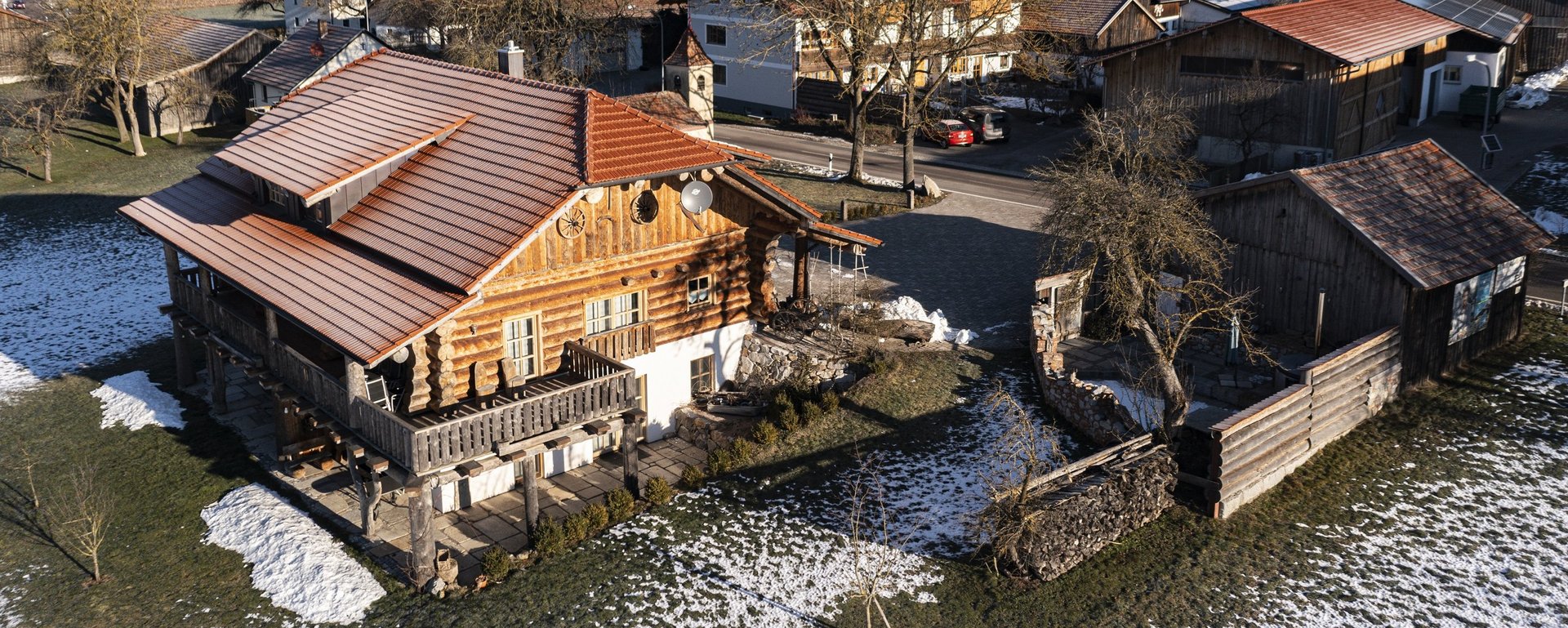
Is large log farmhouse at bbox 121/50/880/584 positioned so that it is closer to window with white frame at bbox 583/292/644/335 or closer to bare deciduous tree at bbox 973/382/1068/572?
window with white frame at bbox 583/292/644/335

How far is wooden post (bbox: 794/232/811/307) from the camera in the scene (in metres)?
28.4

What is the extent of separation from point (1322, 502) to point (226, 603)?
714 inches

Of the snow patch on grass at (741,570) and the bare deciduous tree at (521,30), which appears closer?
the snow patch on grass at (741,570)

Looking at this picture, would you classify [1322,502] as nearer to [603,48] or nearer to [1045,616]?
[1045,616]

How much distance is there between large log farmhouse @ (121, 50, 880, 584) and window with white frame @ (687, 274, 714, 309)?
0.22ft

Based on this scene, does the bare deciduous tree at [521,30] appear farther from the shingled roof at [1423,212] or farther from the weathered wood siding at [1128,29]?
→ the shingled roof at [1423,212]

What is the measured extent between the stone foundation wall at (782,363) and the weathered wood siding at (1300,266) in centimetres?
910

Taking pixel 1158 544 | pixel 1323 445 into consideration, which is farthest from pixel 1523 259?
pixel 1158 544

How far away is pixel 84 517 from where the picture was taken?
2256cm

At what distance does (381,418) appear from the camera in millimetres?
21078

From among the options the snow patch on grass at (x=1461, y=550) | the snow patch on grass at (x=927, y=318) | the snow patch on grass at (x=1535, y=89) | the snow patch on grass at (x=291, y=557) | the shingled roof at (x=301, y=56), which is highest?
the shingled roof at (x=301, y=56)

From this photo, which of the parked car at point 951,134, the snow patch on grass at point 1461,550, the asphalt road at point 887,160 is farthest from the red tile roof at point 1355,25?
the snow patch on grass at point 1461,550

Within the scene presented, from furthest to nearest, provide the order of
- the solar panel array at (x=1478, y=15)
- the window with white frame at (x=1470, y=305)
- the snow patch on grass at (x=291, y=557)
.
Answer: the solar panel array at (x=1478, y=15), the window with white frame at (x=1470, y=305), the snow patch on grass at (x=291, y=557)

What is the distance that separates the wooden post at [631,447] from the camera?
2330cm
